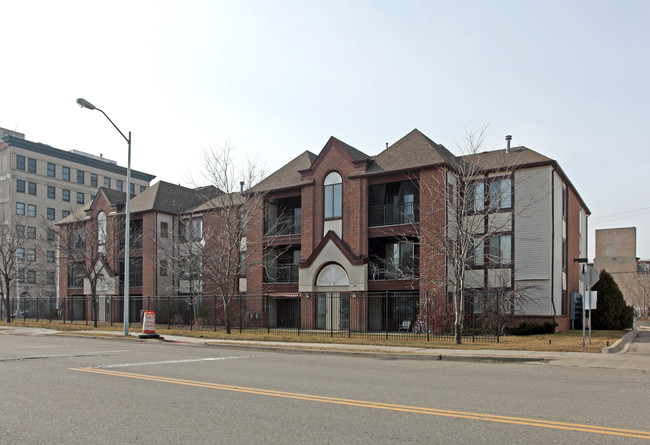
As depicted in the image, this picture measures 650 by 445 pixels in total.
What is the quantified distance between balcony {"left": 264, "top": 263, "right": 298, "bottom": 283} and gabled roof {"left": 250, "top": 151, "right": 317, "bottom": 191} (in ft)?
16.1

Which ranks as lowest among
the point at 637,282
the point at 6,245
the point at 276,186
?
the point at 637,282

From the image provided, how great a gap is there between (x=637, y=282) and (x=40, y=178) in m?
75.7

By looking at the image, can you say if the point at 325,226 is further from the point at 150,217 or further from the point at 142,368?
the point at 142,368

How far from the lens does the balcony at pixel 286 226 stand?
34.5 m

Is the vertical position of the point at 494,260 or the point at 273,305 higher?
the point at 494,260

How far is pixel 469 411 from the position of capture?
7797mm

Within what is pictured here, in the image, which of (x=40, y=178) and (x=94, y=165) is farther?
(x=94, y=165)

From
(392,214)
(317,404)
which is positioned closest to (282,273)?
(392,214)

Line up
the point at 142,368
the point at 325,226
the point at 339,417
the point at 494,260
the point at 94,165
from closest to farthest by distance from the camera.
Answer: the point at 339,417 < the point at 142,368 < the point at 494,260 < the point at 325,226 < the point at 94,165

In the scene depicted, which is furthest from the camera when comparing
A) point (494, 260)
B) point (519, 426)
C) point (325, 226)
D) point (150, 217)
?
point (150, 217)

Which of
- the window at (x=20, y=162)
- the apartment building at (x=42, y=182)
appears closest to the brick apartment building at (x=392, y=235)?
the apartment building at (x=42, y=182)

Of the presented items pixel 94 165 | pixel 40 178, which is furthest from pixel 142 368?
pixel 94 165

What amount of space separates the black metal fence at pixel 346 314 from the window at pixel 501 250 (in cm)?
231

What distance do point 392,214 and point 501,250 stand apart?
6.07 m
